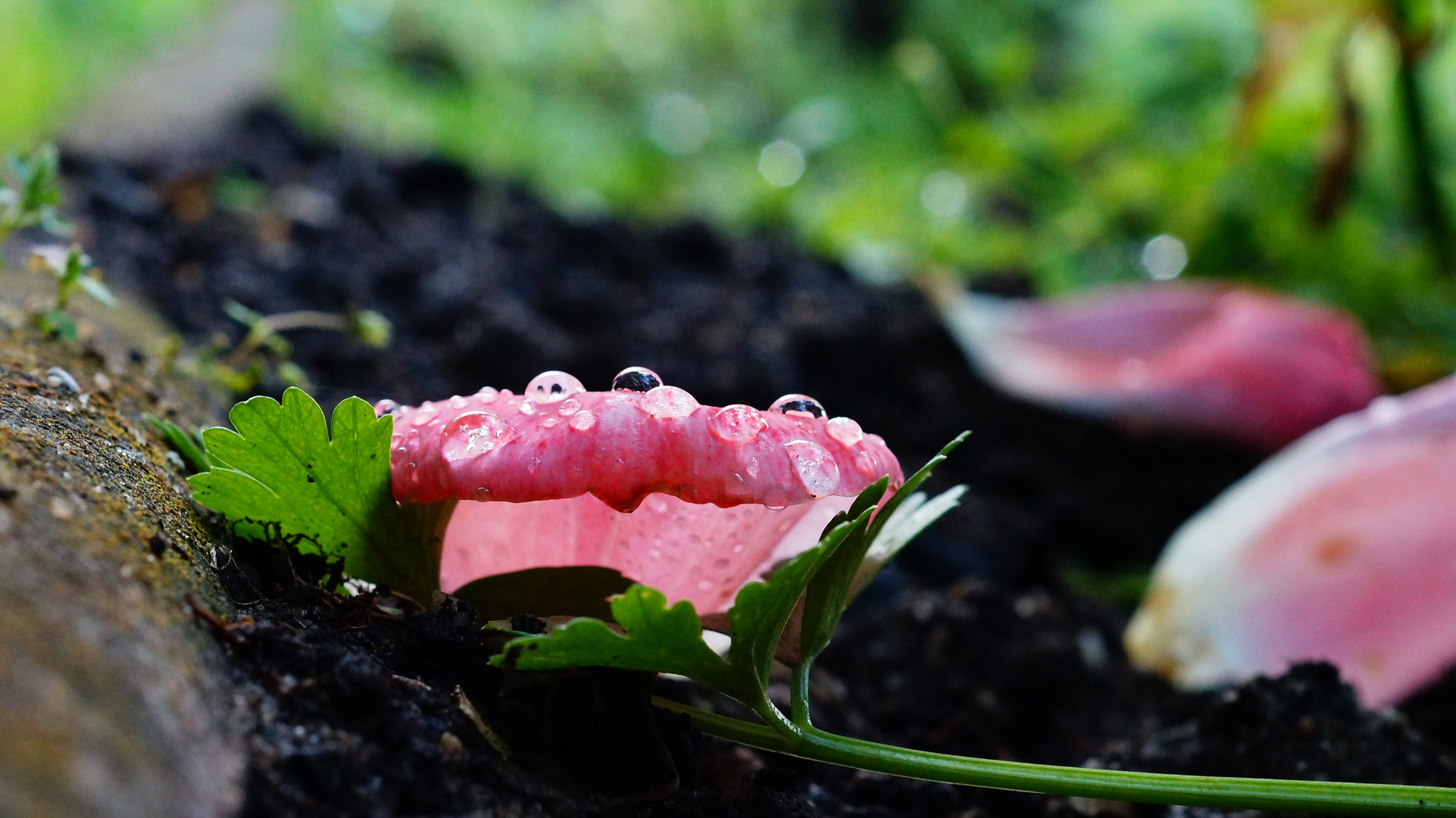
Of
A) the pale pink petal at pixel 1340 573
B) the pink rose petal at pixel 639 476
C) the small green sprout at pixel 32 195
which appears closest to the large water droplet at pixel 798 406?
the pink rose petal at pixel 639 476

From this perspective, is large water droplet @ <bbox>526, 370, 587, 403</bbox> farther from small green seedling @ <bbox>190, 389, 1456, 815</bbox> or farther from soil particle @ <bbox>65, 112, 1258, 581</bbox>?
soil particle @ <bbox>65, 112, 1258, 581</bbox>

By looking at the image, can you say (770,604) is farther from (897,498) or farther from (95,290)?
(95,290)

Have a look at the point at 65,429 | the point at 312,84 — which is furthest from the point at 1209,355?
the point at 312,84

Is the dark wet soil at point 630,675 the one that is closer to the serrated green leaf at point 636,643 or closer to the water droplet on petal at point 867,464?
Result: the serrated green leaf at point 636,643

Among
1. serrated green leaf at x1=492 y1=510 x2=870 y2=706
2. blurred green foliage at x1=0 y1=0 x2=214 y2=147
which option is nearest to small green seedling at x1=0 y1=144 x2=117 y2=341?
serrated green leaf at x1=492 y1=510 x2=870 y2=706

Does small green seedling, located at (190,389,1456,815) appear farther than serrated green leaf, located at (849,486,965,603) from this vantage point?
No

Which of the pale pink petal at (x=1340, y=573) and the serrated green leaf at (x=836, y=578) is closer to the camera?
the serrated green leaf at (x=836, y=578)

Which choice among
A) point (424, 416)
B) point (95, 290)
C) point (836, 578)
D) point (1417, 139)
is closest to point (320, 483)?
point (424, 416)

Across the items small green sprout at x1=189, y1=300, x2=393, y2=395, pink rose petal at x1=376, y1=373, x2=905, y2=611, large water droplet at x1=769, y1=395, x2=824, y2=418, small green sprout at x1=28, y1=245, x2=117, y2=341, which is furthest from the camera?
small green sprout at x1=189, y1=300, x2=393, y2=395
